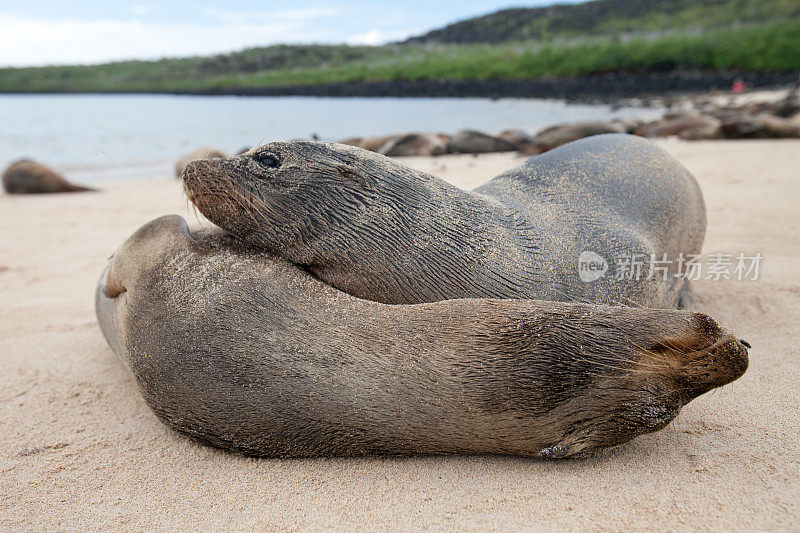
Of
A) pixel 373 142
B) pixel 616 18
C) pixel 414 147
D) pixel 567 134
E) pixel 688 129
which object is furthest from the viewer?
pixel 616 18

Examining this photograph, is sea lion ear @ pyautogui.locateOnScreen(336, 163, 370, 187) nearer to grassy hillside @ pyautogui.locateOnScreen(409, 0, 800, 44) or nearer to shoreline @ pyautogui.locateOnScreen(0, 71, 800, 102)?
shoreline @ pyautogui.locateOnScreen(0, 71, 800, 102)

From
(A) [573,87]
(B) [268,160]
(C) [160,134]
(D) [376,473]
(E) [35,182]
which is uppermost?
(B) [268,160]

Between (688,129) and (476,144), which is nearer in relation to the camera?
(476,144)

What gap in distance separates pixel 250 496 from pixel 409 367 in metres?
0.69

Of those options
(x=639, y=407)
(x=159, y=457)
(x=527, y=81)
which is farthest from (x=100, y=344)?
(x=527, y=81)

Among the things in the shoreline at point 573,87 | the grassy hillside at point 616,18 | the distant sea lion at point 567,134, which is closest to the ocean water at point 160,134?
the distant sea lion at point 567,134

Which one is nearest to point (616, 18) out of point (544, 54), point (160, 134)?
A: point (544, 54)

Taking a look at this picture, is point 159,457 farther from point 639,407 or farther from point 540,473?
point 639,407

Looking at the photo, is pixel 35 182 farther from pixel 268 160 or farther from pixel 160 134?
pixel 160 134

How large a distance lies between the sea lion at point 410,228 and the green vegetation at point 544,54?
131 ft

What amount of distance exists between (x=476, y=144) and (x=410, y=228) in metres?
10.2

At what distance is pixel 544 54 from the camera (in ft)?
169

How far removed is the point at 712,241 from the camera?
5.18 m

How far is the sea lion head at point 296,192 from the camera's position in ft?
8.73
